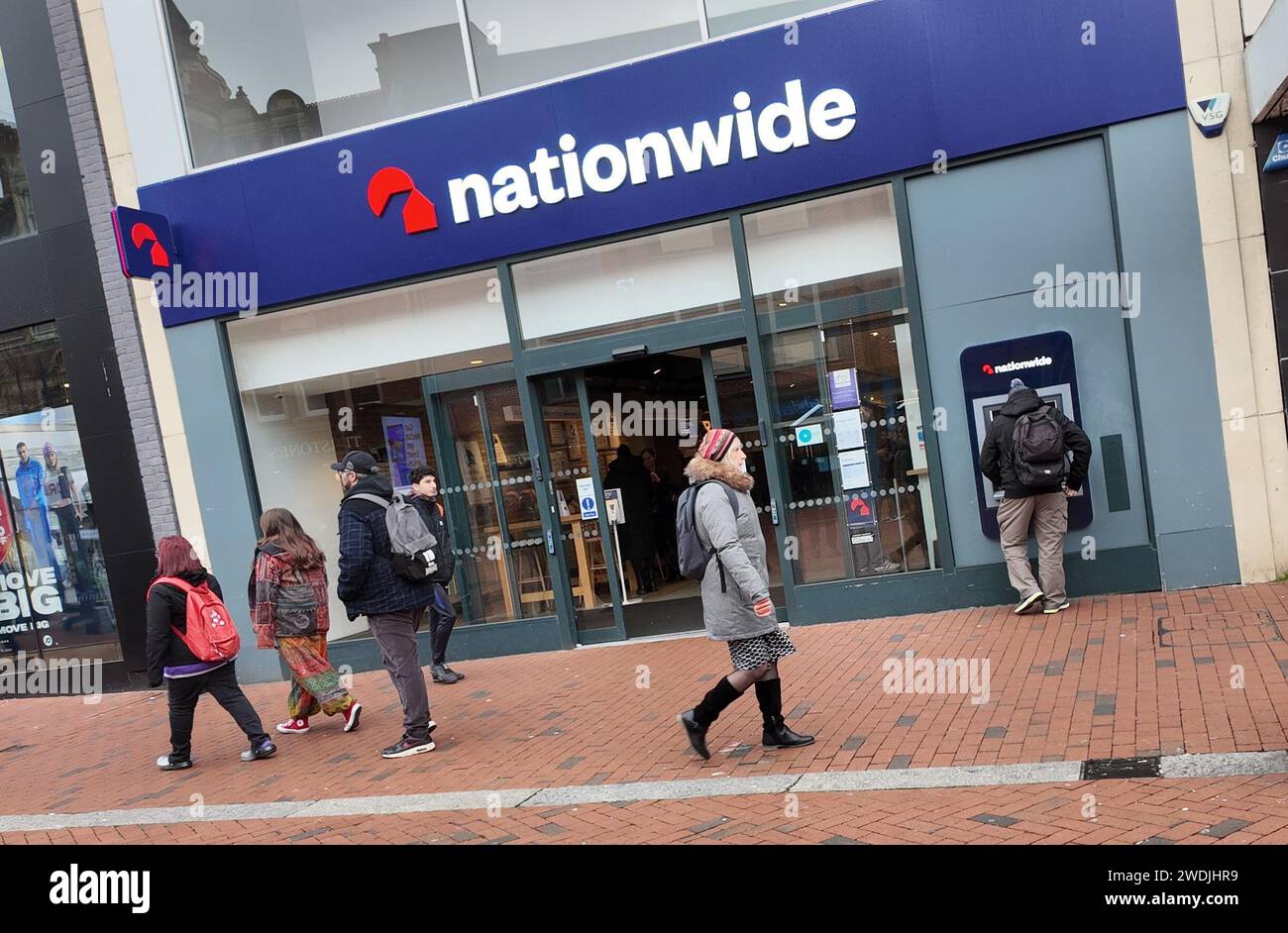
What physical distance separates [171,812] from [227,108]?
691 centimetres

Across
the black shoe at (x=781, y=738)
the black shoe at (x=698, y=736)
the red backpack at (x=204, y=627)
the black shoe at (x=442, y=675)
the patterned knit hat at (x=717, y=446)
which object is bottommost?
the black shoe at (x=442, y=675)

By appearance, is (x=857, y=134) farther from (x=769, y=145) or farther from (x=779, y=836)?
(x=779, y=836)

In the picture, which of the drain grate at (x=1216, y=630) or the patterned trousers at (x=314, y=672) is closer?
the drain grate at (x=1216, y=630)

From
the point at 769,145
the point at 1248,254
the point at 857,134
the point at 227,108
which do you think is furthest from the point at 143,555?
the point at 1248,254

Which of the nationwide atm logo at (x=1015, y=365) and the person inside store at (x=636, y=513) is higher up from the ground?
the nationwide atm logo at (x=1015, y=365)

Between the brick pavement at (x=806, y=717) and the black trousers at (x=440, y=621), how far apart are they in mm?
323

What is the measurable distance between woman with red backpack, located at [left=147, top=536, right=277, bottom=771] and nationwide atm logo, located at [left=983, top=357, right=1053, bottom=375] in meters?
6.04

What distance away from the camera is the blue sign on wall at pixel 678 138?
24.8ft

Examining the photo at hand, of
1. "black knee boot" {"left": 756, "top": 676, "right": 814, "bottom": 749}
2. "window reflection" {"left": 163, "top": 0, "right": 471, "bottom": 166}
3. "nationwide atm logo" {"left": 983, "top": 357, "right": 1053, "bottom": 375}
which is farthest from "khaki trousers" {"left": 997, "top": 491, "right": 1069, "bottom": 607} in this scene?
"window reflection" {"left": 163, "top": 0, "right": 471, "bottom": 166}

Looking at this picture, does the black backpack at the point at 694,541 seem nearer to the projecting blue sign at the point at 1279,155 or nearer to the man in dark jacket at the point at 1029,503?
the man in dark jacket at the point at 1029,503

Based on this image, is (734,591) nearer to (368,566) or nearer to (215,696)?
(368,566)

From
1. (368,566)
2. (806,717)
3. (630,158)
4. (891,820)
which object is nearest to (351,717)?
(368,566)

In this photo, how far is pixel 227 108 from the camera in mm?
9797

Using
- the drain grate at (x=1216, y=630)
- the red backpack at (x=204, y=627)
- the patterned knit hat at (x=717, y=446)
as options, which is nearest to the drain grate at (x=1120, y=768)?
the drain grate at (x=1216, y=630)
